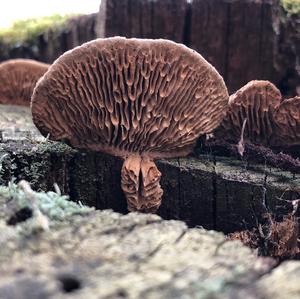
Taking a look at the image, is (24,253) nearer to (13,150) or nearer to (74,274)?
(74,274)

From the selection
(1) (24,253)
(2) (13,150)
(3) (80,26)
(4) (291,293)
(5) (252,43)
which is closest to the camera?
(4) (291,293)

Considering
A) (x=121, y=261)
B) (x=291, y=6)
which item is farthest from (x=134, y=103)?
(x=291, y=6)

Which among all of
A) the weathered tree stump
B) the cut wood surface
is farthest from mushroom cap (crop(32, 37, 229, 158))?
the weathered tree stump

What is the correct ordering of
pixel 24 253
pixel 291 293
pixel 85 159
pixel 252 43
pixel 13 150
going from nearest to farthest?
pixel 291 293 → pixel 24 253 → pixel 13 150 → pixel 85 159 → pixel 252 43

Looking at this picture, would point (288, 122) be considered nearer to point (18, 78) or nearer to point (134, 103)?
point (134, 103)

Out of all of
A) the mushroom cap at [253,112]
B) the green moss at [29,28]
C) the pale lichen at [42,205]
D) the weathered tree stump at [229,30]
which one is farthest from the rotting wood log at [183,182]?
the green moss at [29,28]

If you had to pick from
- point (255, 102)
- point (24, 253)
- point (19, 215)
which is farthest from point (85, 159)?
point (24, 253)

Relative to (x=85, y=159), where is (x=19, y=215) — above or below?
above

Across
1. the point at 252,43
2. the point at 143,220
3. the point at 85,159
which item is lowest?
the point at 85,159
